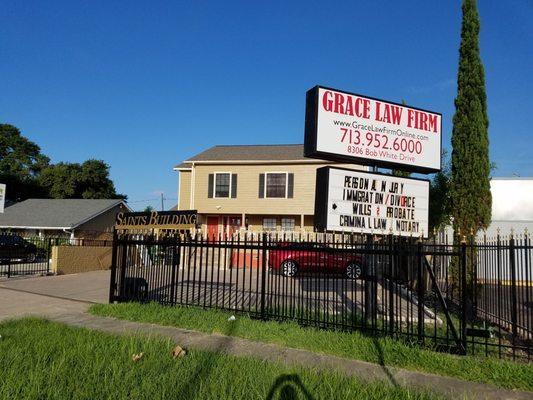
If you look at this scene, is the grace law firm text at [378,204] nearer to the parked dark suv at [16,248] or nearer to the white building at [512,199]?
the parked dark suv at [16,248]

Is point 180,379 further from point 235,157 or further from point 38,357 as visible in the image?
point 235,157

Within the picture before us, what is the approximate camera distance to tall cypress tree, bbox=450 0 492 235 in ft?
41.2

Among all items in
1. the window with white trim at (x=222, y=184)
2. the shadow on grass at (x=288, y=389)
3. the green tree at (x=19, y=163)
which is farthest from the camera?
the green tree at (x=19, y=163)

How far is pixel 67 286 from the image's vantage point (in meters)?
15.7

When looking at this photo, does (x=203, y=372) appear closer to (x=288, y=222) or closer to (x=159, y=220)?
(x=159, y=220)

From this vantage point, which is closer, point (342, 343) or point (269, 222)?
point (342, 343)

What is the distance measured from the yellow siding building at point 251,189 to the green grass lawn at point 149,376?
2056cm

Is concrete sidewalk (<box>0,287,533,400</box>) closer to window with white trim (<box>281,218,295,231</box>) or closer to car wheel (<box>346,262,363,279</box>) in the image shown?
car wheel (<box>346,262,363,279</box>)

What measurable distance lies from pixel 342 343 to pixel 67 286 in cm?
1162

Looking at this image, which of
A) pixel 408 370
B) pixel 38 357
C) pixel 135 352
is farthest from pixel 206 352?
pixel 408 370

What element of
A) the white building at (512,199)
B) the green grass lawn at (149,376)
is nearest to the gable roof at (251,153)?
the white building at (512,199)

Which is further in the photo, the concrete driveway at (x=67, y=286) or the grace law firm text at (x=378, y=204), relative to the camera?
the concrete driveway at (x=67, y=286)

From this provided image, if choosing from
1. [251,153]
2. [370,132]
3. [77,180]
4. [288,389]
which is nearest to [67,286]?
[370,132]

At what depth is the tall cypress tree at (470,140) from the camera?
41.2ft
